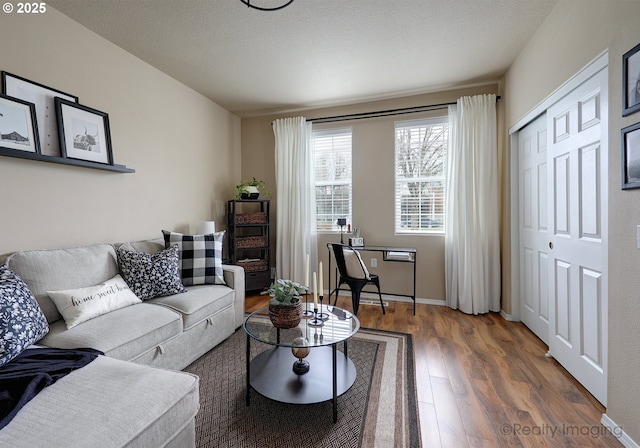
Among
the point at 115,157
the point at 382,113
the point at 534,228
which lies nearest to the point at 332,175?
the point at 382,113

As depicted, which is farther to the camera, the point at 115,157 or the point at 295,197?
the point at 295,197

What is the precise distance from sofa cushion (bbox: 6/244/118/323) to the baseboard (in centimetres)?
326

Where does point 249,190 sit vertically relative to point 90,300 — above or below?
above

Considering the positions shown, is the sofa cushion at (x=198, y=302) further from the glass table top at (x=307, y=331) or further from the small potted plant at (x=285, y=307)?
the small potted plant at (x=285, y=307)

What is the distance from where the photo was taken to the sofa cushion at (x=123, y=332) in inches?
59.1

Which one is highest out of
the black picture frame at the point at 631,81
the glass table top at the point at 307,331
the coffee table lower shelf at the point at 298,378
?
the black picture frame at the point at 631,81

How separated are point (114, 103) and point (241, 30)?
4.40 feet

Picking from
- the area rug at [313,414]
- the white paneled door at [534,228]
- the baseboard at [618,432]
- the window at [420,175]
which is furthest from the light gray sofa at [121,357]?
the white paneled door at [534,228]

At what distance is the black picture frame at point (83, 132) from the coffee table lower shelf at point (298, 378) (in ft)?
7.06

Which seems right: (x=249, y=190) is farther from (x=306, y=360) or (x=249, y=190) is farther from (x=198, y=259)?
(x=306, y=360)

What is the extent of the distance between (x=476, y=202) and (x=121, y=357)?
138 inches

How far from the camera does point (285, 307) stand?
168 centimetres

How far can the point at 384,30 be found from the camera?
231 centimetres

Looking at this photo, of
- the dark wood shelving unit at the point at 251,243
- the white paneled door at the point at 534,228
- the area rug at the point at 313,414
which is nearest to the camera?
the area rug at the point at 313,414
